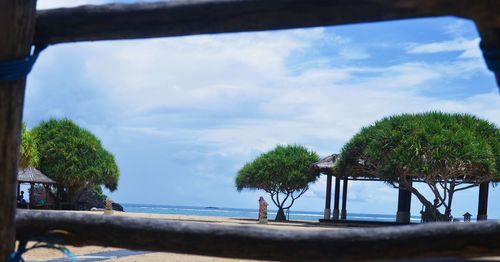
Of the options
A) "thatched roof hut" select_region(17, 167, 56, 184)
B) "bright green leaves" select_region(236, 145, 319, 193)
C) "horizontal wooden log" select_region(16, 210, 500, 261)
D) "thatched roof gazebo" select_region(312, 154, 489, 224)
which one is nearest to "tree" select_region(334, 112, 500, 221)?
"thatched roof gazebo" select_region(312, 154, 489, 224)

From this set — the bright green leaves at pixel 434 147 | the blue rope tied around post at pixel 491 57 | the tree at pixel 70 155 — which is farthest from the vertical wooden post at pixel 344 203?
the blue rope tied around post at pixel 491 57

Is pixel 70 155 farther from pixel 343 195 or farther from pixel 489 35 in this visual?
pixel 489 35

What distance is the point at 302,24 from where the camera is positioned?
8.70 ft

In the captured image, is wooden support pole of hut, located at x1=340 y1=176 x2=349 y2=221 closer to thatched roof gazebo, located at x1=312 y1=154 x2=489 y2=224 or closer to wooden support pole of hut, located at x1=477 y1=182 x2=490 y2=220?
thatched roof gazebo, located at x1=312 y1=154 x2=489 y2=224

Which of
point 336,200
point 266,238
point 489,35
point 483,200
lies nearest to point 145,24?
point 266,238

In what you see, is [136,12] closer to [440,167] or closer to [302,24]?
[302,24]

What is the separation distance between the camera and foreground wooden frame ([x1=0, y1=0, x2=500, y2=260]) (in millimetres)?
2594

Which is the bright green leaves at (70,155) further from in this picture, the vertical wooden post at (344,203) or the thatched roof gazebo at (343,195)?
the vertical wooden post at (344,203)

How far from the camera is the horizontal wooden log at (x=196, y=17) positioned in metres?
2.57

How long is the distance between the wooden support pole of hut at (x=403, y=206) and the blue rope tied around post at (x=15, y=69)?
2908 cm

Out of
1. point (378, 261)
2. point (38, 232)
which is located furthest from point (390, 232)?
point (38, 232)

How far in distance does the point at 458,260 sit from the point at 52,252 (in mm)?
9471

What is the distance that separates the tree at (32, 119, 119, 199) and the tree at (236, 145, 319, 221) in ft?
30.1

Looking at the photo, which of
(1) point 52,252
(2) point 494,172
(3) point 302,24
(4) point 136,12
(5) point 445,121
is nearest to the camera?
(3) point 302,24
